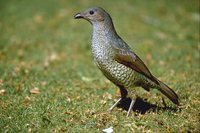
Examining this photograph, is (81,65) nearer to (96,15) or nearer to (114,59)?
(96,15)

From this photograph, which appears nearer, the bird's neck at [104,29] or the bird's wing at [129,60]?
the bird's wing at [129,60]

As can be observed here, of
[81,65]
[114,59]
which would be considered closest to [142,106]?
[114,59]

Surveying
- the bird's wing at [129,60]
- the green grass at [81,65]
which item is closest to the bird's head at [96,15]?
the bird's wing at [129,60]

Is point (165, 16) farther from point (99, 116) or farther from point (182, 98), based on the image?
point (99, 116)

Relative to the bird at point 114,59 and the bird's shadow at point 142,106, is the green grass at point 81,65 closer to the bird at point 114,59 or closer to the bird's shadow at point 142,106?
the bird's shadow at point 142,106

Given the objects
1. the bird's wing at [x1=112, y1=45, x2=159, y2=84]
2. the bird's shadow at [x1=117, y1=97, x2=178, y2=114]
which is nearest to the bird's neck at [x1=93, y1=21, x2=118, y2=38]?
the bird's wing at [x1=112, y1=45, x2=159, y2=84]

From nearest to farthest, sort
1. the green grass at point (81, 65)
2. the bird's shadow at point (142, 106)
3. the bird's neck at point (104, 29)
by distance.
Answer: the green grass at point (81, 65)
the bird's neck at point (104, 29)
the bird's shadow at point (142, 106)

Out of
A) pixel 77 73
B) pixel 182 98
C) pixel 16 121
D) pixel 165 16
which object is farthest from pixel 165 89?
pixel 165 16
